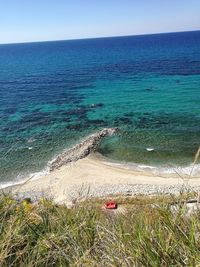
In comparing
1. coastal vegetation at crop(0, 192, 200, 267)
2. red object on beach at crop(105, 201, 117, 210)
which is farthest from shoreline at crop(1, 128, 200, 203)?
coastal vegetation at crop(0, 192, 200, 267)

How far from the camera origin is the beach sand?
80.2ft

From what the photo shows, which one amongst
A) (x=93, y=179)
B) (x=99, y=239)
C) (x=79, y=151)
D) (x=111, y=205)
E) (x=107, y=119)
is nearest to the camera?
(x=99, y=239)

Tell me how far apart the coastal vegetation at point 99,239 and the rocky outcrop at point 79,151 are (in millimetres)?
23833

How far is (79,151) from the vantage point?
32.4m

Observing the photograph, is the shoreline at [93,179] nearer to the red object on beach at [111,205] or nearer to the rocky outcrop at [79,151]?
the rocky outcrop at [79,151]

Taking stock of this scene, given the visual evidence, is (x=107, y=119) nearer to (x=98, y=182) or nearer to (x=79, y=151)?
(x=79, y=151)

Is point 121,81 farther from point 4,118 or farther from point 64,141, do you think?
point 64,141

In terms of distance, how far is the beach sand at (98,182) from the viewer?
24.5 meters

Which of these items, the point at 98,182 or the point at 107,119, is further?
the point at 107,119

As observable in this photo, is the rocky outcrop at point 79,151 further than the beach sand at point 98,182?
Yes

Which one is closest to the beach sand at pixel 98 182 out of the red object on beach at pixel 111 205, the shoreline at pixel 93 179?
the shoreline at pixel 93 179

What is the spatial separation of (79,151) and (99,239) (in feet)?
87.5

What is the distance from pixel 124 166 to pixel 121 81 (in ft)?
131

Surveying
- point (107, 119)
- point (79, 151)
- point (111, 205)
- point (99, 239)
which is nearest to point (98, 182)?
point (111, 205)
